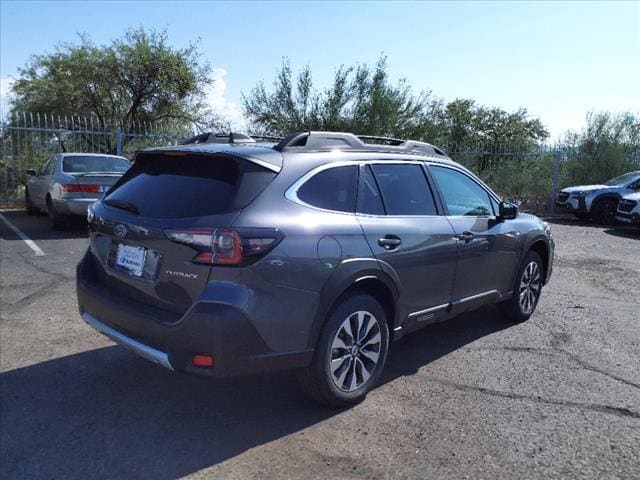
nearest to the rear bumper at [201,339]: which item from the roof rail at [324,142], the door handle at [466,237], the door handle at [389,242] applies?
the door handle at [389,242]

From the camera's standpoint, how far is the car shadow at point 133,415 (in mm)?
3158

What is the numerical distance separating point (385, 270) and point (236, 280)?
1.18 m

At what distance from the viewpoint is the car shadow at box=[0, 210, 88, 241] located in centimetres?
1045

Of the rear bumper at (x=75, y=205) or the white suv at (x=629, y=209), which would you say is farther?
the white suv at (x=629, y=209)

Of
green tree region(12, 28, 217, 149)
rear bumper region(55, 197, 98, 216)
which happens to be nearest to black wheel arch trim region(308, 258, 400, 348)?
rear bumper region(55, 197, 98, 216)

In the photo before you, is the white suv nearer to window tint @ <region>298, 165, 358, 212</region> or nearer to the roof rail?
the roof rail

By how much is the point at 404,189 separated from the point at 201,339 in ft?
6.71

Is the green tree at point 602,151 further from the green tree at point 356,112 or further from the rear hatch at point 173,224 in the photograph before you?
the rear hatch at point 173,224

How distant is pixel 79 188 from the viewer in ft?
34.7

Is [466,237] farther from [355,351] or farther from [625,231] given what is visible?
[625,231]

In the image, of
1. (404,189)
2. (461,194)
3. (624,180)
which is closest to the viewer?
(404,189)

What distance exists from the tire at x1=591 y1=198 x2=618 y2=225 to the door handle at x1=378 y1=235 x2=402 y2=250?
14.1 metres

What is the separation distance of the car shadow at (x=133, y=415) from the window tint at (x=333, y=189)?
140 centimetres

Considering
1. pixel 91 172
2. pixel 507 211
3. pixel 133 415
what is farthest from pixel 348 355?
pixel 91 172
